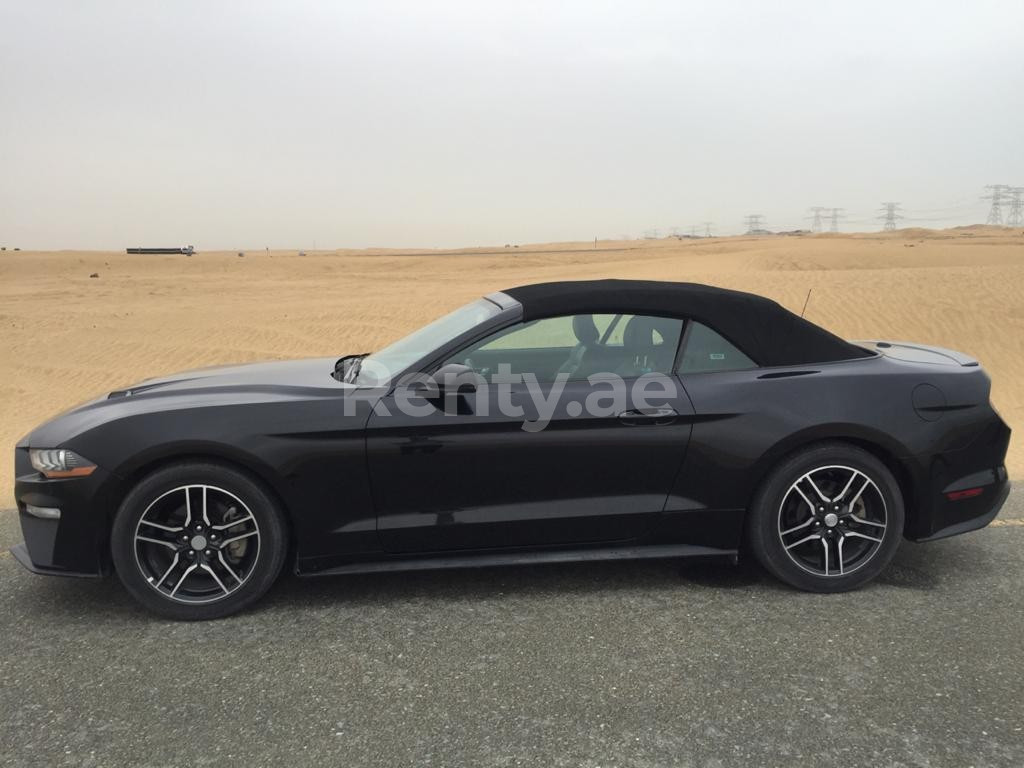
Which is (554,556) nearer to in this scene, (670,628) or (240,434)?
(670,628)

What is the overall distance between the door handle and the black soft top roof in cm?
50

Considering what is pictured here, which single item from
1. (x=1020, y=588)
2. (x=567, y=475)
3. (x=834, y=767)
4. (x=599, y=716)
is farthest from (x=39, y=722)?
(x=1020, y=588)

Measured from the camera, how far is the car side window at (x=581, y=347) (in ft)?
11.6

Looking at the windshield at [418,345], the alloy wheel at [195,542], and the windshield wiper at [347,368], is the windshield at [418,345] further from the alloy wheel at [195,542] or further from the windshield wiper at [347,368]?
the alloy wheel at [195,542]

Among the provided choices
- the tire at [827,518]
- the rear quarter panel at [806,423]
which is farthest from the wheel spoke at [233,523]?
the tire at [827,518]

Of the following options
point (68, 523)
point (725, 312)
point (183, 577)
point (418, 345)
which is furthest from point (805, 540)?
point (68, 523)

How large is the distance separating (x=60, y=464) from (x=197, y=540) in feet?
2.12

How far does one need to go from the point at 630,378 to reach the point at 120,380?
936 centimetres

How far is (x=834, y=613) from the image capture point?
3355mm

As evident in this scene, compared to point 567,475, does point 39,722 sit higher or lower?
lower

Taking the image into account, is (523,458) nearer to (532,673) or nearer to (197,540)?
(532,673)

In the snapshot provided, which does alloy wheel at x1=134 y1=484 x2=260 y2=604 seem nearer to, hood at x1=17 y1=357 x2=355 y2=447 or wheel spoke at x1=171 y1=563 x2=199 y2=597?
wheel spoke at x1=171 y1=563 x2=199 y2=597

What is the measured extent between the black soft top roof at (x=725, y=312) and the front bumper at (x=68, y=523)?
200 centimetres

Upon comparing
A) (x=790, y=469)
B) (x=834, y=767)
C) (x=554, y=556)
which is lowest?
(x=834, y=767)
